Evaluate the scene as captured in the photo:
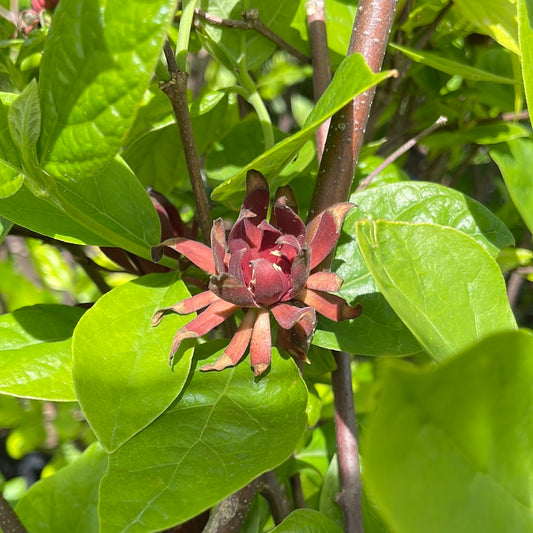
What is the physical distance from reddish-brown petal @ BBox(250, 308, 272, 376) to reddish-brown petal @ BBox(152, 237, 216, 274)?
63 mm

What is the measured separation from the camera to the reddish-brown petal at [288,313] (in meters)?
0.54

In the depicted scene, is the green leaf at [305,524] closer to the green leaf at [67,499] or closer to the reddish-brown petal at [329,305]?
the reddish-brown petal at [329,305]

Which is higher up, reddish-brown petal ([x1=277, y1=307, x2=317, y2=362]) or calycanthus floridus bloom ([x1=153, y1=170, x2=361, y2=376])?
calycanthus floridus bloom ([x1=153, y1=170, x2=361, y2=376])

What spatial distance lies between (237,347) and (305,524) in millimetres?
178

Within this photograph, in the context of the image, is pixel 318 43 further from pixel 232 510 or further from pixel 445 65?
pixel 232 510

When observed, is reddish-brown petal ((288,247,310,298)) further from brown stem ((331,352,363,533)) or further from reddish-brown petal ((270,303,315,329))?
brown stem ((331,352,363,533))

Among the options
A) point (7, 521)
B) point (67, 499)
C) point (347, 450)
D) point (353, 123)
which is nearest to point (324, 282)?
point (353, 123)

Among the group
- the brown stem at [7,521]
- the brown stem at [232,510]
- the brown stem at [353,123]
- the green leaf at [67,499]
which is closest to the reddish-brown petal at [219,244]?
the brown stem at [353,123]

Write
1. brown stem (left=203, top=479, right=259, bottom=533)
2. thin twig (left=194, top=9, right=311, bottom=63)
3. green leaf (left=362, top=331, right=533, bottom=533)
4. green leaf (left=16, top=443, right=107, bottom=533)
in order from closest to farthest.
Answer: green leaf (left=362, top=331, right=533, bottom=533) → brown stem (left=203, top=479, right=259, bottom=533) → thin twig (left=194, top=9, right=311, bottom=63) → green leaf (left=16, top=443, right=107, bottom=533)

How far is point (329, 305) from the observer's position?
57 cm

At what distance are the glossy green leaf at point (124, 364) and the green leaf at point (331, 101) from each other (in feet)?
0.40

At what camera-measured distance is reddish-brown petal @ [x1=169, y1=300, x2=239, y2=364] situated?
0.54m

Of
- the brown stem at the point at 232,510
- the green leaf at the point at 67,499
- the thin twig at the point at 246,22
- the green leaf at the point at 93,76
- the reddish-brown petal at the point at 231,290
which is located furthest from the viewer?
the green leaf at the point at 67,499

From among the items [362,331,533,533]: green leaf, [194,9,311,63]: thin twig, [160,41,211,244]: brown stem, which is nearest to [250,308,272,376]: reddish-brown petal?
[160,41,211,244]: brown stem
